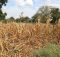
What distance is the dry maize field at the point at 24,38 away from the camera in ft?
A: 22.6

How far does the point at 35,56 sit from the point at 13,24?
2.60m

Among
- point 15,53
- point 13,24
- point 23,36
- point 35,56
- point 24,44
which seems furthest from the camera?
point 13,24

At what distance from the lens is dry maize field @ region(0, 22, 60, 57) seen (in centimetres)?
688

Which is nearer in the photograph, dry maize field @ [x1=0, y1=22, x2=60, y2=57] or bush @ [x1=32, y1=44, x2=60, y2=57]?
bush @ [x1=32, y1=44, x2=60, y2=57]

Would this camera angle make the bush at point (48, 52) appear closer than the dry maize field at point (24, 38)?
Yes

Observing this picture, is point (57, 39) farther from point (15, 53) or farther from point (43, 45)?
point (15, 53)

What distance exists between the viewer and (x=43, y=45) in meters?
7.43

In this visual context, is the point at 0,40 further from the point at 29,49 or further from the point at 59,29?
the point at 59,29

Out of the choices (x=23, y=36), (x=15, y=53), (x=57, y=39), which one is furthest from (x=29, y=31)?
(x=15, y=53)

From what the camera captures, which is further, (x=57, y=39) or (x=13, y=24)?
(x=13, y=24)

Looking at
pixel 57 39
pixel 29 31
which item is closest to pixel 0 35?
pixel 29 31

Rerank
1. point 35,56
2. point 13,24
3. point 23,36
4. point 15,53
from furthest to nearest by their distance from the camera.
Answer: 1. point 13,24
2. point 23,36
3. point 15,53
4. point 35,56

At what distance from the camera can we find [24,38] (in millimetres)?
7758

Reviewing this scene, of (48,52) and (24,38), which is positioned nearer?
(48,52)
